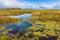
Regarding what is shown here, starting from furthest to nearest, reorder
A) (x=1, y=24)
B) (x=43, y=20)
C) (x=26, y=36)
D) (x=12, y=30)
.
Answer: (x=43, y=20) < (x=1, y=24) < (x=12, y=30) < (x=26, y=36)

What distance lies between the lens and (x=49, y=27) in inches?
559

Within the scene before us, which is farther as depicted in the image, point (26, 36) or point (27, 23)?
point (27, 23)

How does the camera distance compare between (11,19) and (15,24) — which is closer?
(15,24)

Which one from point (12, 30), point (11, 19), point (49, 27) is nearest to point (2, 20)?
point (11, 19)

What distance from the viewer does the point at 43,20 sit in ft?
51.3

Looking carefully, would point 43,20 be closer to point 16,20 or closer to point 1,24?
point 16,20

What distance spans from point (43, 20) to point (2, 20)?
360cm

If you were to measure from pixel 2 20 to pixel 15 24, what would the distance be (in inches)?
55.2

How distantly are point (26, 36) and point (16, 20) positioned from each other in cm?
315

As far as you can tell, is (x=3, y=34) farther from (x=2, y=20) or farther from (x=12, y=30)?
(x=2, y=20)

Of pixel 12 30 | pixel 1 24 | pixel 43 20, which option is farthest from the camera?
pixel 43 20

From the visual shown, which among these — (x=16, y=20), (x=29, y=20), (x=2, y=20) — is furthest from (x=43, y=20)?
(x=2, y=20)

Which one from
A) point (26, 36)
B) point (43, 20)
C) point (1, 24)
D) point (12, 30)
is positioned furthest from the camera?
point (43, 20)

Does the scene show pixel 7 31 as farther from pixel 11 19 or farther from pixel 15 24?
pixel 11 19
